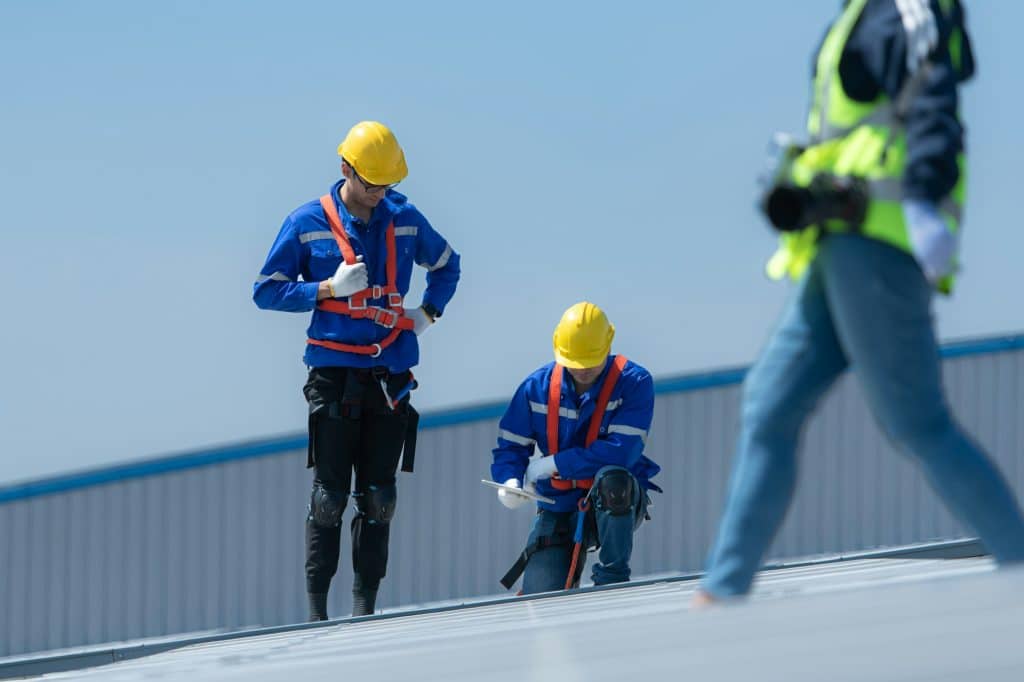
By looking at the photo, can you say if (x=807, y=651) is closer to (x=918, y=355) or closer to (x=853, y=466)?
(x=918, y=355)

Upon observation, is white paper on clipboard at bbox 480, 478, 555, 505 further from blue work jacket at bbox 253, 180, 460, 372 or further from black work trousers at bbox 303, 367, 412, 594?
blue work jacket at bbox 253, 180, 460, 372

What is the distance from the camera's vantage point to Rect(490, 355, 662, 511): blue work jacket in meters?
7.07

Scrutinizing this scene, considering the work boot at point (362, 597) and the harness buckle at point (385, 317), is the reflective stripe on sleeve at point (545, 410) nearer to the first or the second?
the harness buckle at point (385, 317)

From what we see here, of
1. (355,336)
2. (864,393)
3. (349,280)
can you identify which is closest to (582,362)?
(355,336)

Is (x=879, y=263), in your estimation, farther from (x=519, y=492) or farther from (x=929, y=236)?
(x=519, y=492)

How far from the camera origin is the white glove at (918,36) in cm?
326

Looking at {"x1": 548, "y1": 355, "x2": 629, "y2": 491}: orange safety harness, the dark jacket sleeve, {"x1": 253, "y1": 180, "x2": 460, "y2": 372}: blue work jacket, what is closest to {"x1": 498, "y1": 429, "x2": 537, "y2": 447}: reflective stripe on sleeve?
{"x1": 548, "y1": 355, "x2": 629, "y2": 491}: orange safety harness

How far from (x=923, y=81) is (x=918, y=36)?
0.33 feet

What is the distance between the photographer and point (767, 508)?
11.6 feet

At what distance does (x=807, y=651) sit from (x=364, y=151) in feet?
14.7

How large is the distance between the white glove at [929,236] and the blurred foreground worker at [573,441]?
387 centimetres

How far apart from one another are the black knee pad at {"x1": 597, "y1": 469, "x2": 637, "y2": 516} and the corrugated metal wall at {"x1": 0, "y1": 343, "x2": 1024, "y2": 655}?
16.2ft

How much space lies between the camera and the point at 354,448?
6.80 m

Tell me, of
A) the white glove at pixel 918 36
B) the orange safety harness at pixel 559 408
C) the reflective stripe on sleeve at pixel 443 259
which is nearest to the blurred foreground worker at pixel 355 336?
the reflective stripe on sleeve at pixel 443 259
